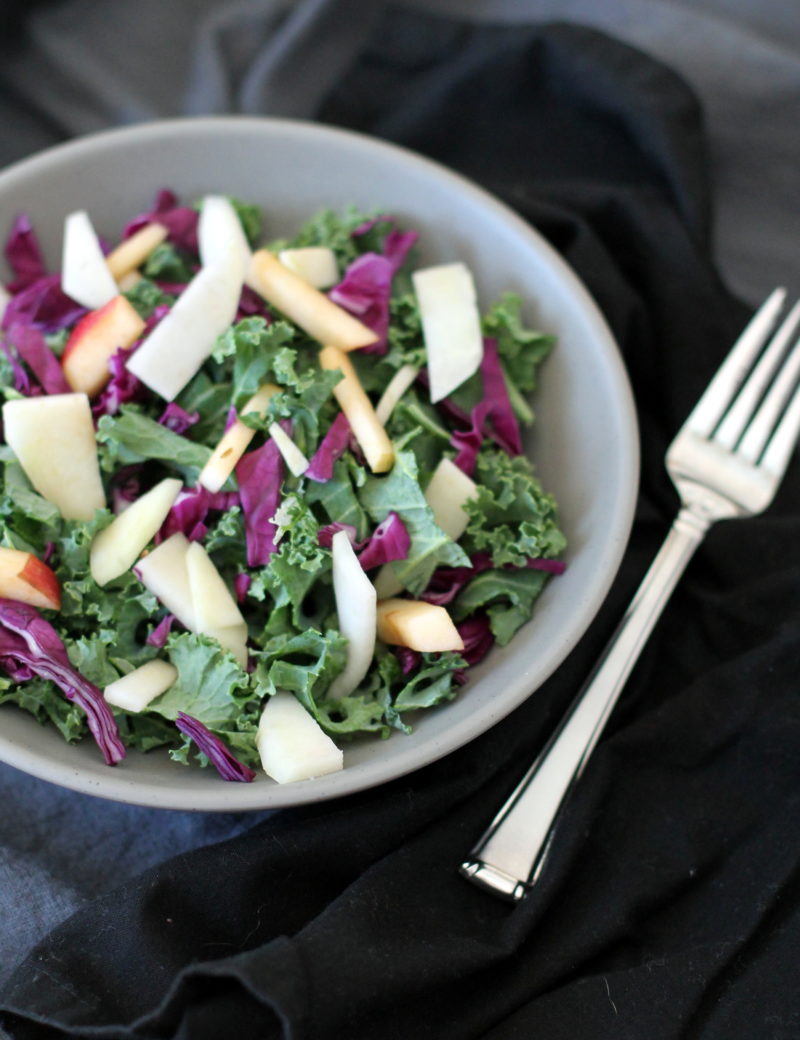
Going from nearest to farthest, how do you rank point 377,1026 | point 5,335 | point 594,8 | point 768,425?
point 377,1026, point 5,335, point 768,425, point 594,8

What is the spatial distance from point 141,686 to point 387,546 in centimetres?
39

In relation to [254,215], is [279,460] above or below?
below

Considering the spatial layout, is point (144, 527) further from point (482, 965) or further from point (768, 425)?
point (768, 425)

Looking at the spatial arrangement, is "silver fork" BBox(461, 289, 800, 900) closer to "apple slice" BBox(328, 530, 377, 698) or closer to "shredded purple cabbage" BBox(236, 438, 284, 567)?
"apple slice" BBox(328, 530, 377, 698)

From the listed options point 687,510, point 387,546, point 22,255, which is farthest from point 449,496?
point 22,255

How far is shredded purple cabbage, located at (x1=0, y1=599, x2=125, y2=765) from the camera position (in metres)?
1.39

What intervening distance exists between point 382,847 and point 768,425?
0.98 meters

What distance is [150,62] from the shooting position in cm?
236

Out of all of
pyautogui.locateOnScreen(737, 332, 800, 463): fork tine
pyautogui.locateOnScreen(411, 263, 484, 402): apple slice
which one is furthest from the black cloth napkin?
pyautogui.locateOnScreen(411, 263, 484, 402): apple slice

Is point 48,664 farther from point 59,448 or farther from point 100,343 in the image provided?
point 100,343

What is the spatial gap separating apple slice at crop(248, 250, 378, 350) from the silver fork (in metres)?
0.61

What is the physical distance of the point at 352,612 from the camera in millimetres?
1444

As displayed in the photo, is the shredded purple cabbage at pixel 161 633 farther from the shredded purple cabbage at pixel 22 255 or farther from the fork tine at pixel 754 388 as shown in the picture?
the fork tine at pixel 754 388

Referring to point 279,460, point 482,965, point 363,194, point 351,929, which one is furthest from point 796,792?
point 363,194
